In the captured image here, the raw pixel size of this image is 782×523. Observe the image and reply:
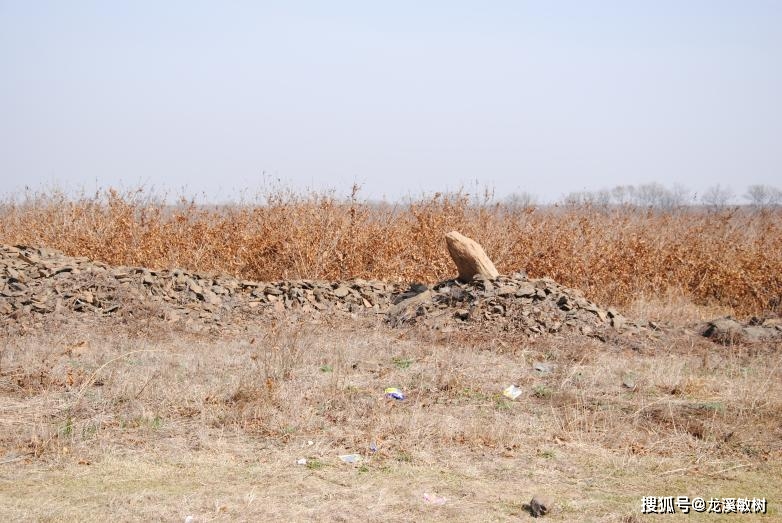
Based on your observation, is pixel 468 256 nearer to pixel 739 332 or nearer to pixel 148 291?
pixel 739 332

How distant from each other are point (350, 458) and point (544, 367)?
295 centimetres

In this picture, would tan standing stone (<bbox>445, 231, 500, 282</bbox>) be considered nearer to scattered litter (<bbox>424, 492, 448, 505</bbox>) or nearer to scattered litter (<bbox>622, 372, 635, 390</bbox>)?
scattered litter (<bbox>622, 372, 635, 390</bbox>)

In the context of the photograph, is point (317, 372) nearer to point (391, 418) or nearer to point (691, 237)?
point (391, 418)

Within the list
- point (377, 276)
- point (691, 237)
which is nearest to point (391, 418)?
point (377, 276)

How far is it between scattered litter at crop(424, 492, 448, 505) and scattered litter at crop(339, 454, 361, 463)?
0.68 m

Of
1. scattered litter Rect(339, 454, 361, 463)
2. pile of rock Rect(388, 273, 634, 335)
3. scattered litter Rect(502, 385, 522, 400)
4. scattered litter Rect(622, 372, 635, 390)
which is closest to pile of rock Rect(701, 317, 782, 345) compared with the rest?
pile of rock Rect(388, 273, 634, 335)

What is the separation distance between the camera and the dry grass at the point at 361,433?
4.10 metres

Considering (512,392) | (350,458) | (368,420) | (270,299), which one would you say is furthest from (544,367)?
(270,299)

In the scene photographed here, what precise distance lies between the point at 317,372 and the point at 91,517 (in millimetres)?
2892

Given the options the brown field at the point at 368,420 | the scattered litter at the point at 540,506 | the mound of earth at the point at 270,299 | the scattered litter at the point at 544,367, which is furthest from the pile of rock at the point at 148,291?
the scattered litter at the point at 540,506

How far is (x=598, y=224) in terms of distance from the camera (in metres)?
13.9

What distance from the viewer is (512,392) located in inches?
240

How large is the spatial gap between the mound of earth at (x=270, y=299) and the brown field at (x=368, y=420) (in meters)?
0.18

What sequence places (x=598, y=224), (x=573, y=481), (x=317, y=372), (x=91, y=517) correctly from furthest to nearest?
1. (x=598, y=224)
2. (x=317, y=372)
3. (x=573, y=481)
4. (x=91, y=517)
